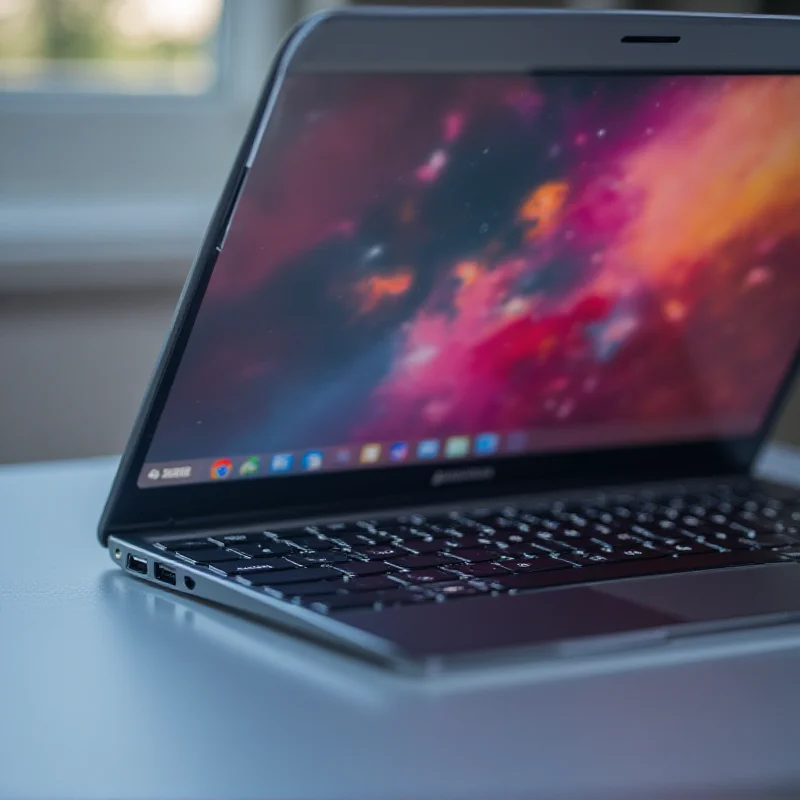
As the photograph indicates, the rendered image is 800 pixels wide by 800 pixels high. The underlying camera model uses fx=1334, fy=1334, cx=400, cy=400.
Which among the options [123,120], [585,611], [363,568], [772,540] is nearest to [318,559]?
[363,568]

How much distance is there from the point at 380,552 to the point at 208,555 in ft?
0.30

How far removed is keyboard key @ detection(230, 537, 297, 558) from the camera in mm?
697

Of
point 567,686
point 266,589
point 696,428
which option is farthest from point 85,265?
point 567,686

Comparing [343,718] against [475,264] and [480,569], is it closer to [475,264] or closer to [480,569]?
[480,569]

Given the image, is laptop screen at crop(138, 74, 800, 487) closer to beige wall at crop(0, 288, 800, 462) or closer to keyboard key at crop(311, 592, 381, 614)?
keyboard key at crop(311, 592, 381, 614)

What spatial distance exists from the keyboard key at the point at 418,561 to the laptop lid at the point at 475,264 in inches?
5.0

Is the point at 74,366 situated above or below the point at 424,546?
below

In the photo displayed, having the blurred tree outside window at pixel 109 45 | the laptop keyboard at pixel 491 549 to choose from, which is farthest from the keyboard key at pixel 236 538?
the blurred tree outside window at pixel 109 45

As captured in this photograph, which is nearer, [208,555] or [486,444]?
[208,555]

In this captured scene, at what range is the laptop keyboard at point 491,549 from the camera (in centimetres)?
65

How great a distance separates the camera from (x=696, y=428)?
0.94m

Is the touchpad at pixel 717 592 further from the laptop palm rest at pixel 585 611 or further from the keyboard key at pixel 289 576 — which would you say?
the keyboard key at pixel 289 576

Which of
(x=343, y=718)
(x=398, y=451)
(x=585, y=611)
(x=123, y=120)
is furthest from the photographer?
(x=123, y=120)

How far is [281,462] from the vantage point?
2.60ft
